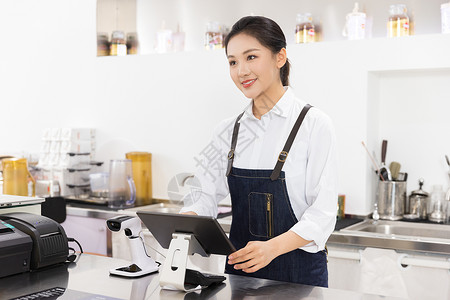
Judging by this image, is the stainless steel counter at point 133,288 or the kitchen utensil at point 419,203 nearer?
the stainless steel counter at point 133,288

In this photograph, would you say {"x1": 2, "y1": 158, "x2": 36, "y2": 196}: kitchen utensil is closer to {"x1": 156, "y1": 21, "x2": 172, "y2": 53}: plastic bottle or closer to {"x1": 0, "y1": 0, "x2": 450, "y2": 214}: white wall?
{"x1": 0, "y1": 0, "x2": 450, "y2": 214}: white wall

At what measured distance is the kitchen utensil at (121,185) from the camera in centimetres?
368

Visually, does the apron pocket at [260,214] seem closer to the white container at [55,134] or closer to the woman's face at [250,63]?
the woman's face at [250,63]

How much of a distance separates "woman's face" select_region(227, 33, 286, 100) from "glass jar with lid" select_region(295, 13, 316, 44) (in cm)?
149

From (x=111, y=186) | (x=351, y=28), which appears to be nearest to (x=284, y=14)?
(x=351, y=28)

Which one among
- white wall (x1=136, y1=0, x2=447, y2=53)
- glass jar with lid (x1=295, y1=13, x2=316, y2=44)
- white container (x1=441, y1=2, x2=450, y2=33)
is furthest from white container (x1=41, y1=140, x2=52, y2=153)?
white container (x1=441, y1=2, x2=450, y2=33)

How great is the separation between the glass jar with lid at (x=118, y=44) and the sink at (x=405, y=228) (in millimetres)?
2164

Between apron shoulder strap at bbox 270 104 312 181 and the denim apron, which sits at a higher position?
apron shoulder strap at bbox 270 104 312 181

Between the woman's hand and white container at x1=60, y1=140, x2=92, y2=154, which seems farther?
white container at x1=60, y1=140, x2=92, y2=154

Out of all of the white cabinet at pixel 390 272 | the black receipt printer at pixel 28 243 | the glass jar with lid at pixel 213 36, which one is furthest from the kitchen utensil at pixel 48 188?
the white cabinet at pixel 390 272

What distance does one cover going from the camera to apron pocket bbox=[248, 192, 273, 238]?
77.8 inches

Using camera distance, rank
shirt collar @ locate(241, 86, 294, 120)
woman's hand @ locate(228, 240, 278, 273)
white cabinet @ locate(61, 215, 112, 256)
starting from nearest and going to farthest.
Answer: woman's hand @ locate(228, 240, 278, 273) < shirt collar @ locate(241, 86, 294, 120) < white cabinet @ locate(61, 215, 112, 256)

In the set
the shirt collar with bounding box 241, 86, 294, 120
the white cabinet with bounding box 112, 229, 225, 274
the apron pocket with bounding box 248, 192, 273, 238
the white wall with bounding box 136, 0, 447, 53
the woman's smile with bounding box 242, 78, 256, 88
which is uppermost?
the white wall with bounding box 136, 0, 447, 53

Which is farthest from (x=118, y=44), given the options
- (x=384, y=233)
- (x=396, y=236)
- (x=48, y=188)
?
(x=396, y=236)
